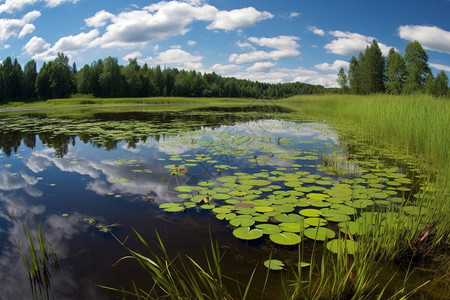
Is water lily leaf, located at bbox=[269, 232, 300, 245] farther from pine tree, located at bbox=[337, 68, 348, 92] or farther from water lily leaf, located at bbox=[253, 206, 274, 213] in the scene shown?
pine tree, located at bbox=[337, 68, 348, 92]

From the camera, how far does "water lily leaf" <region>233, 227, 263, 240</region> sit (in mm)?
→ 2496

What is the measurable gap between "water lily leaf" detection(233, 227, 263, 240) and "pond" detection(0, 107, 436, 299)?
0.04ft

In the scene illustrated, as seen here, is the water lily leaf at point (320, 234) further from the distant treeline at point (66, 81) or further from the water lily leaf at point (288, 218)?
the distant treeline at point (66, 81)

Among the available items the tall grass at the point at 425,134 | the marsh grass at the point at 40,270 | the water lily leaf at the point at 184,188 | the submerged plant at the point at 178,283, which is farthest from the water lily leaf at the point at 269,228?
the marsh grass at the point at 40,270

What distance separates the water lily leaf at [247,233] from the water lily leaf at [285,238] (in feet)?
0.42

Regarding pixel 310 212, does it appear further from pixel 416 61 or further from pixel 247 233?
pixel 416 61

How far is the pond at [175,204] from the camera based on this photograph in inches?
86.9

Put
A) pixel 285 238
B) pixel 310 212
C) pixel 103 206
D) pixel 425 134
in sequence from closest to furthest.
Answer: pixel 285 238 → pixel 310 212 → pixel 103 206 → pixel 425 134

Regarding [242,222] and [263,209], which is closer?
[242,222]

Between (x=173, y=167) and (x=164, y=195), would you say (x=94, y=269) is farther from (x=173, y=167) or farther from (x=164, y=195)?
(x=173, y=167)

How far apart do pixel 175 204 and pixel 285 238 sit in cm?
150

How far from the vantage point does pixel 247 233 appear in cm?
257

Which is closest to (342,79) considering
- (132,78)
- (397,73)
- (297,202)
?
(397,73)

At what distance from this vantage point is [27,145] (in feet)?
24.5
